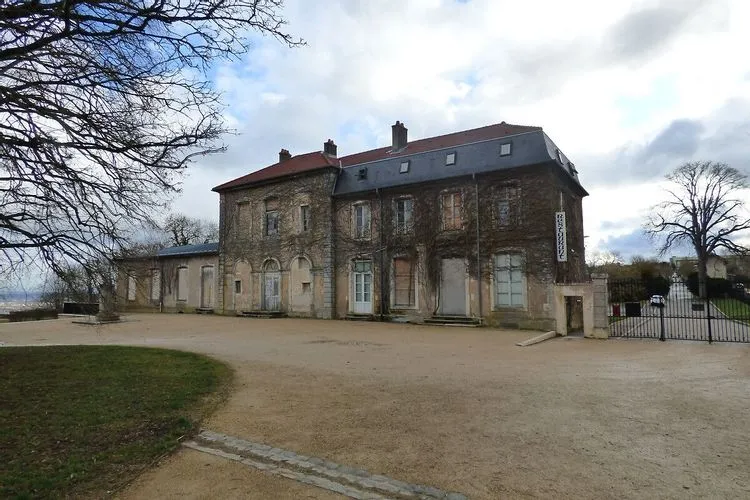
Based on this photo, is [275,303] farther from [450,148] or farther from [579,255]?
[579,255]

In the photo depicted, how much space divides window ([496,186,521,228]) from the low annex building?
4 cm

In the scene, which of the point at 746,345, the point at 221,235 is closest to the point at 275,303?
the point at 221,235

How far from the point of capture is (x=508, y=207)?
1758 cm

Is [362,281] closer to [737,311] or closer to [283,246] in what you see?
[283,246]

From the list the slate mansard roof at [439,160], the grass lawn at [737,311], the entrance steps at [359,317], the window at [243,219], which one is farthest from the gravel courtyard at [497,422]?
the window at [243,219]

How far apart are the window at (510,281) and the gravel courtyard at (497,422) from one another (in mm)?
6208

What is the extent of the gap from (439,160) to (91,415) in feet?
54.3

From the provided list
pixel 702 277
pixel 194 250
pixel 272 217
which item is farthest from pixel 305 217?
pixel 702 277

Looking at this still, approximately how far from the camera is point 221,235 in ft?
86.8

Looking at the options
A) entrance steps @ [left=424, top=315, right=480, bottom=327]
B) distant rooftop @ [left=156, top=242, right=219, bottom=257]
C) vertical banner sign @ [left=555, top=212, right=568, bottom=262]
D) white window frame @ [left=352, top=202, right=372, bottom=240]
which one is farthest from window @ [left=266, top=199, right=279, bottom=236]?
vertical banner sign @ [left=555, top=212, right=568, bottom=262]

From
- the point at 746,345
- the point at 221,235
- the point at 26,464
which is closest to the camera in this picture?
the point at 26,464

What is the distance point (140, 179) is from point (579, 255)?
63.9ft

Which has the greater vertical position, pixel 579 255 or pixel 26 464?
pixel 579 255

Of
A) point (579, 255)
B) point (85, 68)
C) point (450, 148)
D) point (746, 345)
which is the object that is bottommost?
point (746, 345)
